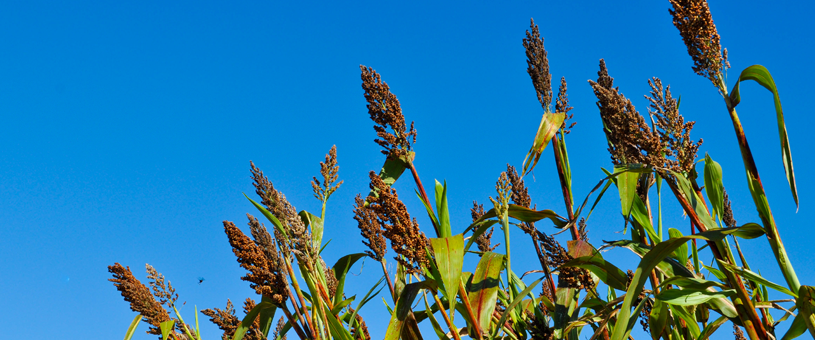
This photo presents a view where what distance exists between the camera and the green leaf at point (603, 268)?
88.2 inches

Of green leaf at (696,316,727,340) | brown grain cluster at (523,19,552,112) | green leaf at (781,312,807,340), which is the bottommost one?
green leaf at (781,312,807,340)

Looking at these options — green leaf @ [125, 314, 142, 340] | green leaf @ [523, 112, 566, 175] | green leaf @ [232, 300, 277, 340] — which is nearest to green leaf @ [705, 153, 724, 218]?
green leaf @ [523, 112, 566, 175]

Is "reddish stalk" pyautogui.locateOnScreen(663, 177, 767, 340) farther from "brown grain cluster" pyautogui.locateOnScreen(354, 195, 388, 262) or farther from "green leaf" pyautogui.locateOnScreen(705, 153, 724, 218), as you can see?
"brown grain cluster" pyautogui.locateOnScreen(354, 195, 388, 262)

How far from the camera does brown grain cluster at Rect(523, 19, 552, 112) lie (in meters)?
3.30

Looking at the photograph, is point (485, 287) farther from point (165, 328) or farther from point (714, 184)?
point (165, 328)

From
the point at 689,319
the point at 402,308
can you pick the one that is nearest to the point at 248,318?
the point at 402,308

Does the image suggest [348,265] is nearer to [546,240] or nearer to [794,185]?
[546,240]

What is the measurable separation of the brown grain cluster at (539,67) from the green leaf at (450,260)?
143 centimetres

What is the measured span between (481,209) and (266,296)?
141 centimetres

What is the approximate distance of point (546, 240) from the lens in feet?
8.04

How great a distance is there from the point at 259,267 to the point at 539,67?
6.54ft

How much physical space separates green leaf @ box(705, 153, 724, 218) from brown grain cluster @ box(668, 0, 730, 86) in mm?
349

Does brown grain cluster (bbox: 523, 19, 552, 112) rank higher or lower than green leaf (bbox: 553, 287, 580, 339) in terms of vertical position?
higher

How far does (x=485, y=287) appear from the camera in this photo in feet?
7.82
